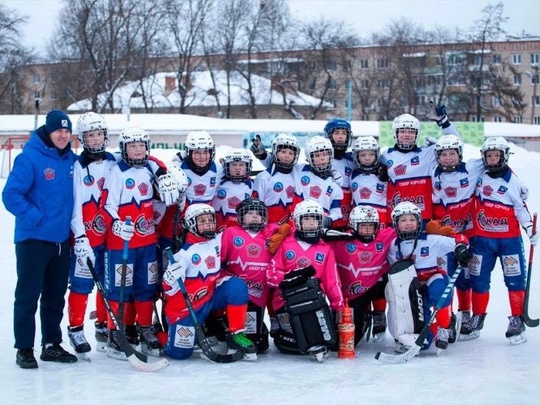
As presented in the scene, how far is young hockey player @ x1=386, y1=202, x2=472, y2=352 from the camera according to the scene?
4.52m

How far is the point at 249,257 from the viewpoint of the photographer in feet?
15.1

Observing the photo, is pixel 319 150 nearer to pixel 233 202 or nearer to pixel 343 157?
pixel 343 157

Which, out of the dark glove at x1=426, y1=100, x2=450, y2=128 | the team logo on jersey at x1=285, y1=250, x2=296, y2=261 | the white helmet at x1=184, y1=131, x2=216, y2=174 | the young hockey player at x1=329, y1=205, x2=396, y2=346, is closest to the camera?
the team logo on jersey at x1=285, y1=250, x2=296, y2=261

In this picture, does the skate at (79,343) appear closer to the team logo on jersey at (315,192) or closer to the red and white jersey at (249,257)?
the red and white jersey at (249,257)

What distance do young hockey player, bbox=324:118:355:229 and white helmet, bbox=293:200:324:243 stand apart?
675mm

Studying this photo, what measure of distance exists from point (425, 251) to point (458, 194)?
63cm

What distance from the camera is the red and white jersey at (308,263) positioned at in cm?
452

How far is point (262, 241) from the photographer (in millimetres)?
4633

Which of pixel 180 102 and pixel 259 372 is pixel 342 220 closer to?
pixel 259 372

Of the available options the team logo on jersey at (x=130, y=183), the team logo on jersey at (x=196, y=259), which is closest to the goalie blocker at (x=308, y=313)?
the team logo on jersey at (x=196, y=259)

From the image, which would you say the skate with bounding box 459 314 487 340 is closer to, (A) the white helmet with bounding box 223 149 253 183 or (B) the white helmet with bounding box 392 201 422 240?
(B) the white helmet with bounding box 392 201 422 240

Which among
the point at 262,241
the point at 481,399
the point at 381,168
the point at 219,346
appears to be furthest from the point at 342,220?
the point at 481,399

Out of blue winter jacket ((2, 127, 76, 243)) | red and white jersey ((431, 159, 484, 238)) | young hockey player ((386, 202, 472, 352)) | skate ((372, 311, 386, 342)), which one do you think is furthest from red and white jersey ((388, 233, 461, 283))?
blue winter jacket ((2, 127, 76, 243))

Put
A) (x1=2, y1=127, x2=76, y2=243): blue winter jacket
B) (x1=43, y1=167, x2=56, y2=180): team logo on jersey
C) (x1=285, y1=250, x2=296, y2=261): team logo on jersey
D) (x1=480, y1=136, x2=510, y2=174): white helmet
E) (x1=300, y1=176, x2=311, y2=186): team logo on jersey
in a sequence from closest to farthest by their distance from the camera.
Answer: (x1=2, y1=127, x2=76, y2=243): blue winter jacket < (x1=43, y1=167, x2=56, y2=180): team logo on jersey < (x1=285, y1=250, x2=296, y2=261): team logo on jersey < (x1=480, y1=136, x2=510, y2=174): white helmet < (x1=300, y1=176, x2=311, y2=186): team logo on jersey
